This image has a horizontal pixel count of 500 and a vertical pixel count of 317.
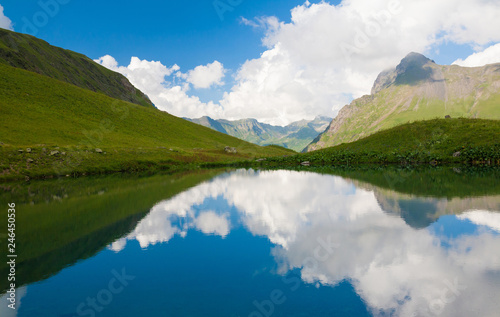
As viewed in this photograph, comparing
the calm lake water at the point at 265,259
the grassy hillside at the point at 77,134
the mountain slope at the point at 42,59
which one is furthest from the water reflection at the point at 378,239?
the mountain slope at the point at 42,59

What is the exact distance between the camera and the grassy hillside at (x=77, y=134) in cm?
5303

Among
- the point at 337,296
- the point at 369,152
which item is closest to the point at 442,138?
the point at 369,152

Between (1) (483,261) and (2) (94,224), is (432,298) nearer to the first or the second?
(1) (483,261)

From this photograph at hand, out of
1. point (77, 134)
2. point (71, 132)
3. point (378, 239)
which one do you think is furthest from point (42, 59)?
point (378, 239)

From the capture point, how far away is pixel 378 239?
14.0 meters

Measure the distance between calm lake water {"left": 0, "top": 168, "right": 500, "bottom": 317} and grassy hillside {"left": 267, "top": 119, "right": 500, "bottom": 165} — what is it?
44.6m

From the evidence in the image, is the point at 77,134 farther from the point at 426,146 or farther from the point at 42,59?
the point at 42,59

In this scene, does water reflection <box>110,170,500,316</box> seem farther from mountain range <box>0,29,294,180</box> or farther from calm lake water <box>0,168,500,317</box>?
mountain range <box>0,29,294,180</box>

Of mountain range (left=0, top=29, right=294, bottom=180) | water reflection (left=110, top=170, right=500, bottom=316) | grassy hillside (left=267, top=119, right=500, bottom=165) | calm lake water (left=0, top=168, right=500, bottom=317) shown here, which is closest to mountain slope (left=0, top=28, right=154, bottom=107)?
mountain range (left=0, top=29, right=294, bottom=180)

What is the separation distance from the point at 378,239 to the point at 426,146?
6616 cm

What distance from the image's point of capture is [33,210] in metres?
22.9

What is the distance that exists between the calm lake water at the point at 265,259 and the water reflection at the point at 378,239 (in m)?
0.06

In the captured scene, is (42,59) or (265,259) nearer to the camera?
(265,259)

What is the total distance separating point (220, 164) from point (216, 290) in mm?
73088
